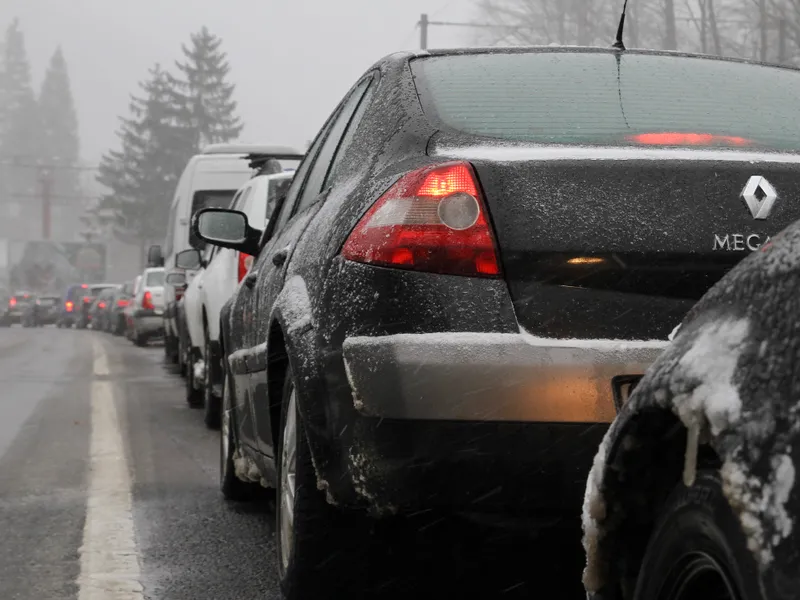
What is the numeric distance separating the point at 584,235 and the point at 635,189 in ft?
0.54

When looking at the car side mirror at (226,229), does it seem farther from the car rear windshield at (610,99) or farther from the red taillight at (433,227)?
the red taillight at (433,227)

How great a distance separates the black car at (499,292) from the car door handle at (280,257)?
1.88 ft

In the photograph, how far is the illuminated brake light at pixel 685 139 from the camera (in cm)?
358

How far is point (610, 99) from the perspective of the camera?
3.93 metres

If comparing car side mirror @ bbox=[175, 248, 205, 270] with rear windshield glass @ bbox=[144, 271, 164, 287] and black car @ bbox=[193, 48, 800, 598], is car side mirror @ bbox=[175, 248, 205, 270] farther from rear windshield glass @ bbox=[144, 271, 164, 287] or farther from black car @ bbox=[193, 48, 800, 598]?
rear windshield glass @ bbox=[144, 271, 164, 287]

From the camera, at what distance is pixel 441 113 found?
12.6ft

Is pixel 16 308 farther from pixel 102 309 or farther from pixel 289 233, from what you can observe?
pixel 289 233

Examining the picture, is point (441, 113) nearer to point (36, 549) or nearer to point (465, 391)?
point (465, 391)

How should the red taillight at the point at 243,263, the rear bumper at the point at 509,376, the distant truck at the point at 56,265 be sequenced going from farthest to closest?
the distant truck at the point at 56,265
the red taillight at the point at 243,263
the rear bumper at the point at 509,376

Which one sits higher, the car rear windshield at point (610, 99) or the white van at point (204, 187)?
the car rear windshield at point (610, 99)

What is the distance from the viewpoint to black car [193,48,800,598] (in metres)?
3.17

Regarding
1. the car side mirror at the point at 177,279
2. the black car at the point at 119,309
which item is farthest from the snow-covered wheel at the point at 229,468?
the black car at the point at 119,309

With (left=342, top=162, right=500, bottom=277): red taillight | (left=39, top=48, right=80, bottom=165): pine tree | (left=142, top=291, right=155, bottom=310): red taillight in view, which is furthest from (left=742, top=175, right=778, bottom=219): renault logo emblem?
(left=39, top=48, right=80, bottom=165): pine tree

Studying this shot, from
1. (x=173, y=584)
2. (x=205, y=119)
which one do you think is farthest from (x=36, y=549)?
(x=205, y=119)
